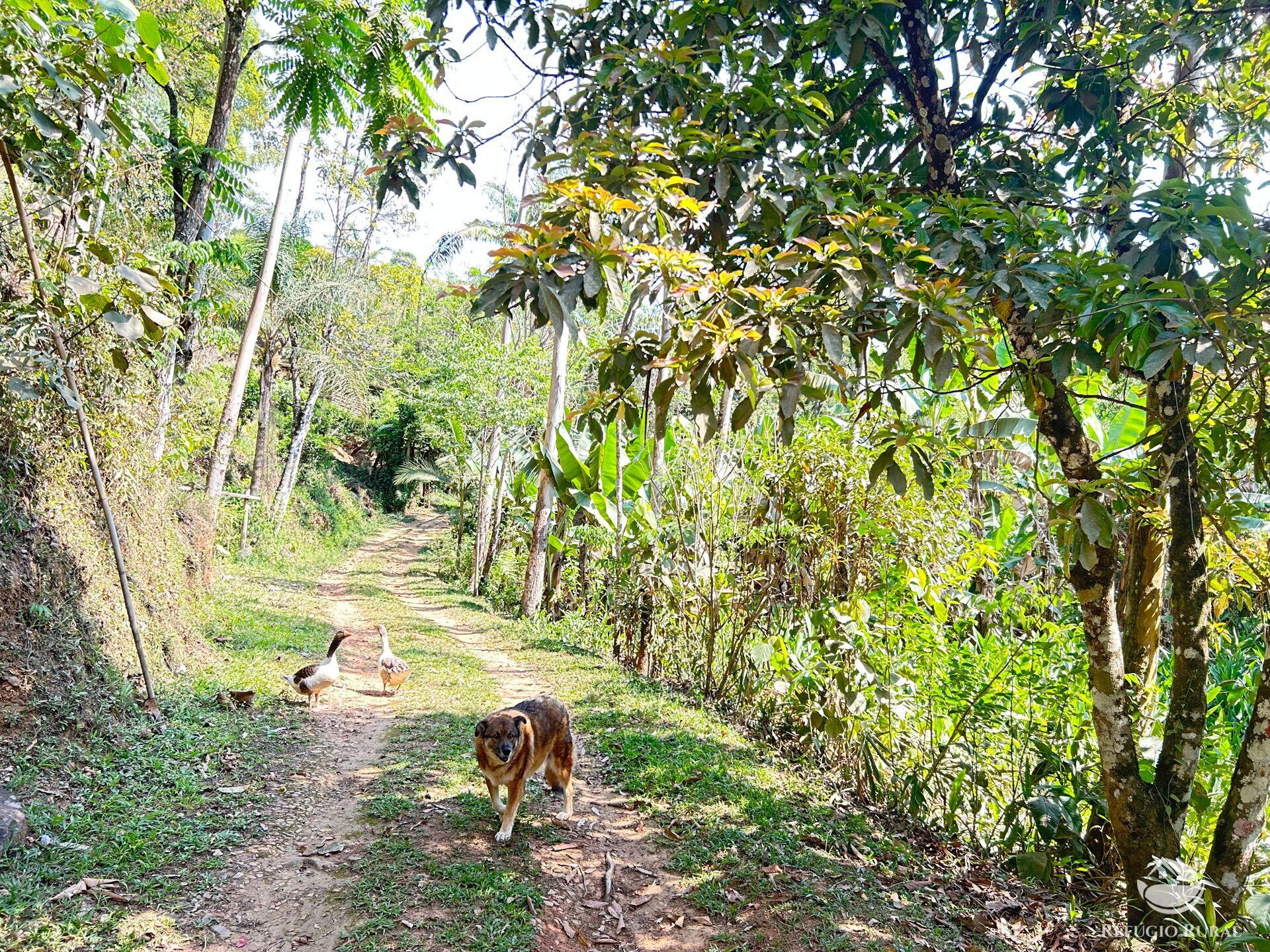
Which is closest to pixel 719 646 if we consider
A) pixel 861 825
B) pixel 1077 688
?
pixel 861 825

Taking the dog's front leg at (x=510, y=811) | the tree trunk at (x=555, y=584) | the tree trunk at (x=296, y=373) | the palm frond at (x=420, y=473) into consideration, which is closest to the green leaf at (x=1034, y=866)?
the dog's front leg at (x=510, y=811)

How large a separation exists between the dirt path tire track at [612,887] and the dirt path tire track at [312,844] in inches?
40.6

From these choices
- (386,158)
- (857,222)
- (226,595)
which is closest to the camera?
(857,222)

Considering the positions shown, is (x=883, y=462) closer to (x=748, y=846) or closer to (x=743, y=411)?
(x=743, y=411)

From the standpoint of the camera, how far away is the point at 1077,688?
4.63m

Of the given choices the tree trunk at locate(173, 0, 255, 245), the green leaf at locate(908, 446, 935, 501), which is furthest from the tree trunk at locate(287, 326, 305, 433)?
the green leaf at locate(908, 446, 935, 501)

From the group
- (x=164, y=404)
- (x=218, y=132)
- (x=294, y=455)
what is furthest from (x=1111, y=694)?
(x=294, y=455)

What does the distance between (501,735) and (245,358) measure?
11031mm

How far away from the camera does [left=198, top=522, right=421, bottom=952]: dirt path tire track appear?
3.59 metres

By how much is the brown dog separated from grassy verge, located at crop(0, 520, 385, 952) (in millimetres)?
1545

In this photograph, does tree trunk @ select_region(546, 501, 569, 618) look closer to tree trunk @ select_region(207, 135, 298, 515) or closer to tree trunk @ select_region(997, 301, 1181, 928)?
tree trunk @ select_region(207, 135, 298, 515)

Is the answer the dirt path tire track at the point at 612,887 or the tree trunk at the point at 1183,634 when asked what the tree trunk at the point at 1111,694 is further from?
the dirt path tire track at the point at 612,887

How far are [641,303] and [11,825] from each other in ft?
14.1

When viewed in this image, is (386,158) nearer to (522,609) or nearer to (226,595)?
(226,595)
